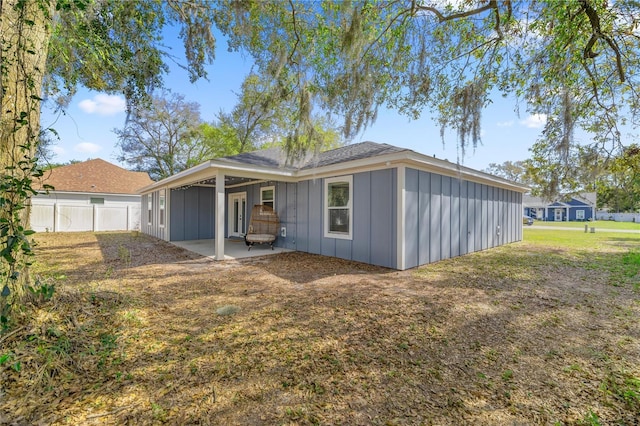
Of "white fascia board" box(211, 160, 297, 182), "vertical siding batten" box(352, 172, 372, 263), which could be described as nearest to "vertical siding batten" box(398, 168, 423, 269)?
"vertical siding batten" box(352, 172, 372, 263)

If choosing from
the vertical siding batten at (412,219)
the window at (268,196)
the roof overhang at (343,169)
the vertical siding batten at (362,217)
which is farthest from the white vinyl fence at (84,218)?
the vertical siding batten at (412,219)

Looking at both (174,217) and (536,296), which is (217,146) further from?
(536,296)

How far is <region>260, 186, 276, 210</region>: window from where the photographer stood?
9.69 metres

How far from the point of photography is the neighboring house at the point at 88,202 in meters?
15.1

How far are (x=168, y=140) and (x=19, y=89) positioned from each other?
21422 millimetres

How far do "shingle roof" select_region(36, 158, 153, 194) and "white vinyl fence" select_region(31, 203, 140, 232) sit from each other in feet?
3.37

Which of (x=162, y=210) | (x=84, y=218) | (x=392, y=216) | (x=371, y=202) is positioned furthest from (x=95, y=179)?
(x=392, y=216)

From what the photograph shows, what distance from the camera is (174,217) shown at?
446 inches

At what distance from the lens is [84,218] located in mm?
16031

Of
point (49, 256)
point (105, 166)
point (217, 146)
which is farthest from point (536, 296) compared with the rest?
point (105, 166)

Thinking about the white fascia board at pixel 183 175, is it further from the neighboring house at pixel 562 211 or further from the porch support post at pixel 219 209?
the neighboring house at pixel 562 211

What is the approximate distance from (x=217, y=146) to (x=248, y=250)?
15.5 meters

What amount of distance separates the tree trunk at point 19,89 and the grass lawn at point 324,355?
908mm

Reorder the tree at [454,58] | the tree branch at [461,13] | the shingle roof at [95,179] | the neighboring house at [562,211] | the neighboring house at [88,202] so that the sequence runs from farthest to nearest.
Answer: the neighboring house at [562,211]
the shingle roof at [95,179]
the neighboring house at [88,202]
the tree at [454,58]
the tree branch at [461,13]
